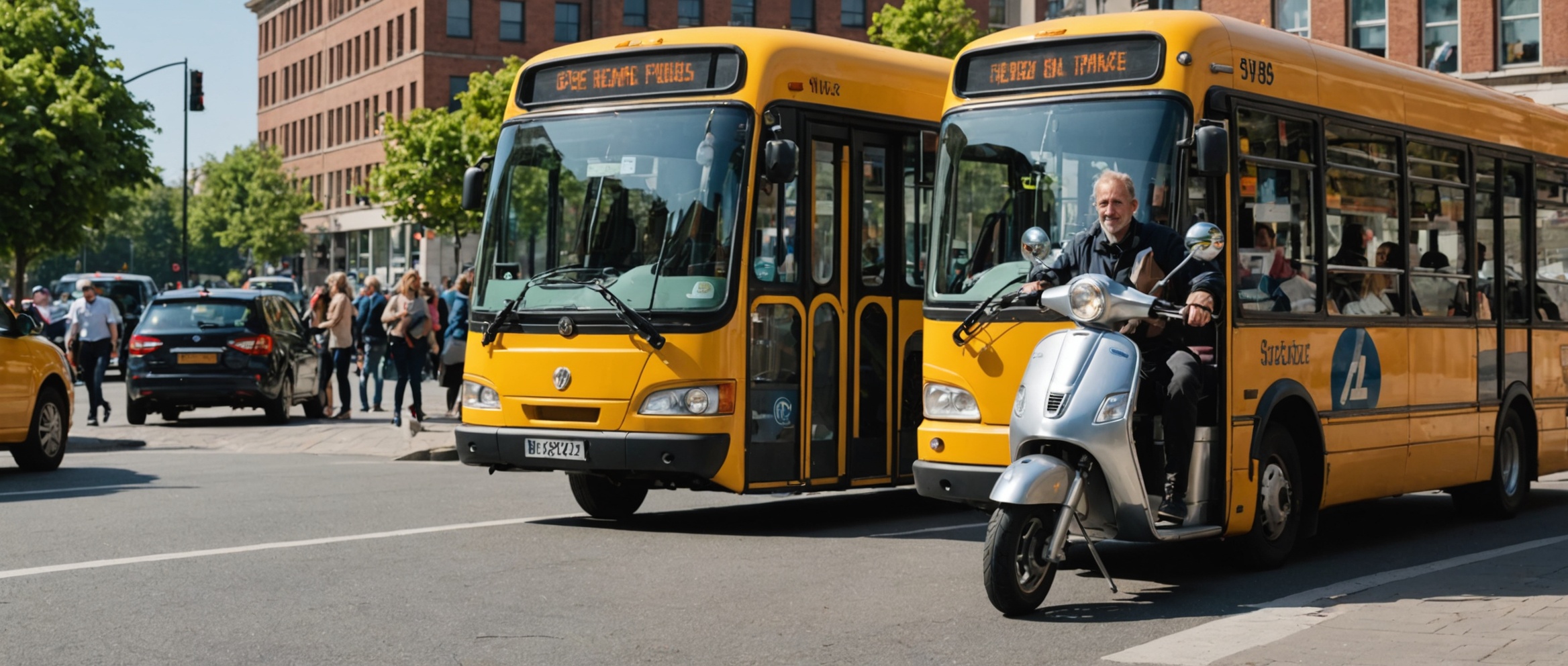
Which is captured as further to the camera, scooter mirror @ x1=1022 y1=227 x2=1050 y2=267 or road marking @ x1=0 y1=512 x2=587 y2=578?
road marking @ x1=0 y1=512 x2=587 y2=578

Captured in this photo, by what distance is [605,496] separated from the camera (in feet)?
39.9

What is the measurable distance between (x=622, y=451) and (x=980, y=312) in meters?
2.50

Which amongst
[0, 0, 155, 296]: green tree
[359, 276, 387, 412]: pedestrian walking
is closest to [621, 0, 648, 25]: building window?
[0, 0, 155, 296]: green tree

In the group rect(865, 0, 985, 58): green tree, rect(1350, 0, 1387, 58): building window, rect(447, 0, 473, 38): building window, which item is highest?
rect(447, 0, 473, 38): building window

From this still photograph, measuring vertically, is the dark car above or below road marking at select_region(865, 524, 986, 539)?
above

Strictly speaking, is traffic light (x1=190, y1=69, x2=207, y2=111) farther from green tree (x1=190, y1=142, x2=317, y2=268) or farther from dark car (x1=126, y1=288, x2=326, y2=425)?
green tree (x1=190, y1=142, x2=317, y2=268)

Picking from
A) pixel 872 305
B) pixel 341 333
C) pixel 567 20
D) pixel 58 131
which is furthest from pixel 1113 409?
pixel 567 20

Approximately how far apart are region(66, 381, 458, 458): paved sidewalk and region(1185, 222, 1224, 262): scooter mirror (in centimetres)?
1102

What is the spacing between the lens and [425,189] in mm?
64938

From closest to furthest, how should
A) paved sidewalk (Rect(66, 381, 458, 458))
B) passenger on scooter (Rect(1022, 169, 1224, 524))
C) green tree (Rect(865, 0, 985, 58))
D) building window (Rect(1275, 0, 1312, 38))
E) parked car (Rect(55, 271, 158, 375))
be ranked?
passenger on scooter (Rect(1022, 169, 1224, 524))
paved sidewalk (Rect(66, 381, 458, 458))
parked car (Rect(55, 271, 158, 375))
building window (Rect(1275, 0, 1312, 38))
green tree (Rect(865, 0, 985, 58))

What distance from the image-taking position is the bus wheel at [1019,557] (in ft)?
25.5

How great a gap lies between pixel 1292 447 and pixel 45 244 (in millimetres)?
37743

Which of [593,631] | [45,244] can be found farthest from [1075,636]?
[45,244]

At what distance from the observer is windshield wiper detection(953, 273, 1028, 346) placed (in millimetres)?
9469
